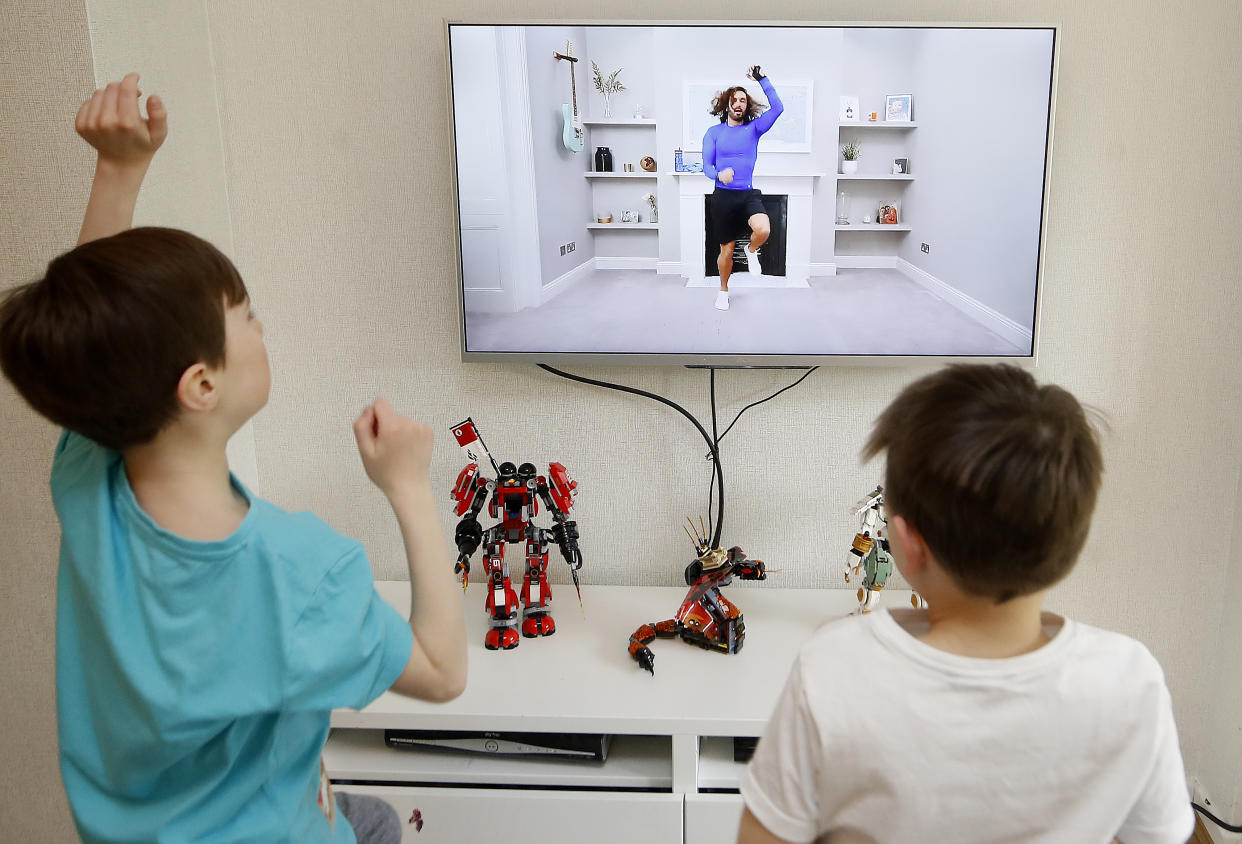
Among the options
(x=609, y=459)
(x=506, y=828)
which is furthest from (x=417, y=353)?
(x=506, y=828)

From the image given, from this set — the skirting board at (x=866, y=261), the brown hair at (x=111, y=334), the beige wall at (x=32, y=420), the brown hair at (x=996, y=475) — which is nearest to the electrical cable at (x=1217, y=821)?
the skirting board at (x=866, y=261)

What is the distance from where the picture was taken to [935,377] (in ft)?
2.89

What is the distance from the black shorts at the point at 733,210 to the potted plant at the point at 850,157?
0.17m

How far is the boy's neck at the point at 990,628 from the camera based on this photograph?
34.6 inches

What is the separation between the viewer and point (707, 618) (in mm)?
1854

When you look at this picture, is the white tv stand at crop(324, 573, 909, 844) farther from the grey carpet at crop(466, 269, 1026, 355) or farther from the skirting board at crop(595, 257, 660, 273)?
the skirting board at crop(595, 257, 660, 273)

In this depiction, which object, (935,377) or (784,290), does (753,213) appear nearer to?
(784,290)

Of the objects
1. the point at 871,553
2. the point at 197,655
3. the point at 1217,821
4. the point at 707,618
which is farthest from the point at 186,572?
the point at 1217,821

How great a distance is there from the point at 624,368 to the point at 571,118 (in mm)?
549

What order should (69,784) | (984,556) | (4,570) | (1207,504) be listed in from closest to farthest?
(984,556) < (69,784) < (4,570) < (1207,504)

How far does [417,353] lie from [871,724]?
58.7 inches

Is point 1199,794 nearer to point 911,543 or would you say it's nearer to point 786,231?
point 786,231

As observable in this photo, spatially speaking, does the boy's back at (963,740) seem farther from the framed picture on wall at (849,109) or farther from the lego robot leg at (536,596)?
the framed picture on wall at (849,109)

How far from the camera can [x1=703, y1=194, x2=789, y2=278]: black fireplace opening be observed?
186 centimetres
